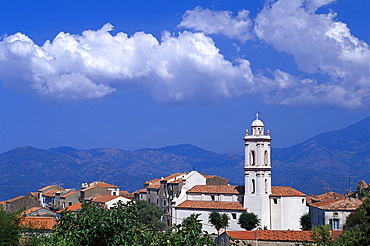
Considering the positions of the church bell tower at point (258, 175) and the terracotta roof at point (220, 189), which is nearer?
the church bell tower at point (258, 175)

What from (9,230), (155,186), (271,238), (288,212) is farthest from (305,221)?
(9,230)

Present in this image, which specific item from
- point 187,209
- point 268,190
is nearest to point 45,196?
point 187,209

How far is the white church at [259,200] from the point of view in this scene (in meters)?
70.0

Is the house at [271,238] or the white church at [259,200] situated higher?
the white church at [259,200]

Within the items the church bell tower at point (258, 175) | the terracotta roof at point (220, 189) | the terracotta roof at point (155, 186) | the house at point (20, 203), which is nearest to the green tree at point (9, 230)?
the church bell tower at point (258, 175)

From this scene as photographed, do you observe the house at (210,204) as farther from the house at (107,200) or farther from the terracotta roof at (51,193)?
the terracotta roof at (51,193)

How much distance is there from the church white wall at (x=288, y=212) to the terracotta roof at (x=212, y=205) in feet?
14.4

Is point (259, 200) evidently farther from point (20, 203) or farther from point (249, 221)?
point (20, 203)

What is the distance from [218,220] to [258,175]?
24.4 feet

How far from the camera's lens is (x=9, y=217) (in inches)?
1416

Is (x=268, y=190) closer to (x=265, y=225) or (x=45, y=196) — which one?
(x=265, y=225)

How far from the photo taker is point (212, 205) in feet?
234

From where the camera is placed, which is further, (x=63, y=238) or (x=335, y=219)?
(x=335, y=219)

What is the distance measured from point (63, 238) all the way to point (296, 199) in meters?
54.2
